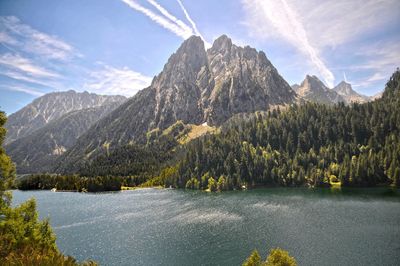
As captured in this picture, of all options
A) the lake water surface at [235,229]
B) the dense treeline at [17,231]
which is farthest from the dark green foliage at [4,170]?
the lake water surface at [235,229]

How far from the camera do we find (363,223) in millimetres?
110750

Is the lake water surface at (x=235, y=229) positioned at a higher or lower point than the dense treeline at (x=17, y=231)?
lower

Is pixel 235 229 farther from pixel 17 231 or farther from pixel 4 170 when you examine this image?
pixel 4 170

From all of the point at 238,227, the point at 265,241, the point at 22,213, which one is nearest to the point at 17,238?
the point at 22,213

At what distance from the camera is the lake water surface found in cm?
8669

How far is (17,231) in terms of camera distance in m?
30.4

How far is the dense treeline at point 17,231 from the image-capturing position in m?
23.6

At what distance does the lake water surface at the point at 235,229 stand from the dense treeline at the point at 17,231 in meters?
58.5

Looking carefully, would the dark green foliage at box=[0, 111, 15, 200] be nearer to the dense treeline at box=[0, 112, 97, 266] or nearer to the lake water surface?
the dense treeline at box=[0, 112, 97, 266]

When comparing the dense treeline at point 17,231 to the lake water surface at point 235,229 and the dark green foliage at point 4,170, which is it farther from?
the lake water surface at point 235,229

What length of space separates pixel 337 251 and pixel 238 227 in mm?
39493

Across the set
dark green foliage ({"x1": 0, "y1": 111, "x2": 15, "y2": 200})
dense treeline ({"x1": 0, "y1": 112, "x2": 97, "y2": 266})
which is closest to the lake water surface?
dense treeline ({"x1": 0, "y1": 112, "x2": 97, "y2": 266})

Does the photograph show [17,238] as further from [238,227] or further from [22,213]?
[238,227]

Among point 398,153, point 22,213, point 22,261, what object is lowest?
point 22,261
